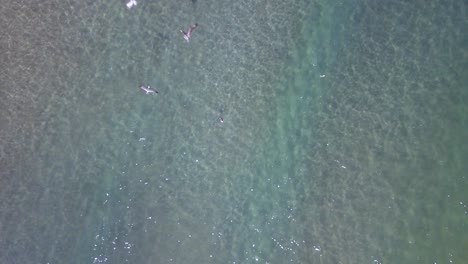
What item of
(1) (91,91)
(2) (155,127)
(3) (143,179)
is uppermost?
(1) (91,91)

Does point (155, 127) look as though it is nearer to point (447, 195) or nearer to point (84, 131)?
point (84, 131)

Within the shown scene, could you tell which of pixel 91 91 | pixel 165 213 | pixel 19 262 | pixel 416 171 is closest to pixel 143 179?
pixel 165 213

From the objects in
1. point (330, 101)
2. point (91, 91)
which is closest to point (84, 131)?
point (91, 91)

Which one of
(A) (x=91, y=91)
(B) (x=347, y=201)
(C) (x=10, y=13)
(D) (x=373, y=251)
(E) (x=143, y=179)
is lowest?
(D) (x=373, y=251)

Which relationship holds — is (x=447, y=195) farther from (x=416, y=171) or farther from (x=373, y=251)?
(x=373, y=251)

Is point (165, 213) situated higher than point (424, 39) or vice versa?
point (424, 39)

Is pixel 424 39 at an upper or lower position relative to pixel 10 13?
lower
